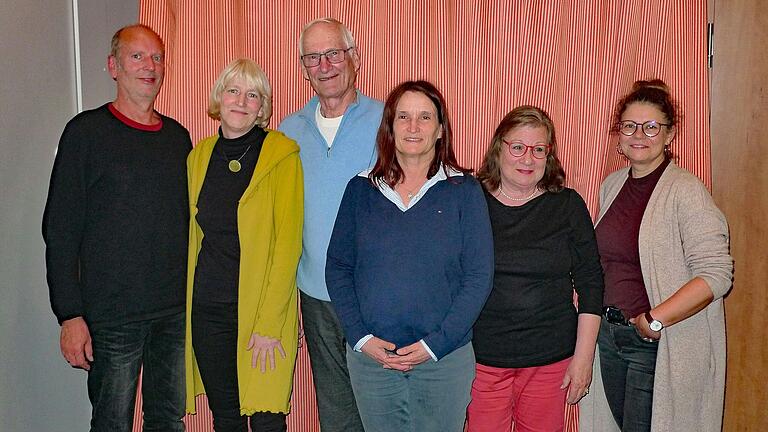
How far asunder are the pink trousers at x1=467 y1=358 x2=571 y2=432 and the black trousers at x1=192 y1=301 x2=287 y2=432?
667 mm

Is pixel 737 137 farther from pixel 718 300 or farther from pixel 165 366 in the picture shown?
pixel 165 366

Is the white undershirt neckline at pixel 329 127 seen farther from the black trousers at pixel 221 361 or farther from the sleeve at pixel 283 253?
the black trousers at pixel 221 361

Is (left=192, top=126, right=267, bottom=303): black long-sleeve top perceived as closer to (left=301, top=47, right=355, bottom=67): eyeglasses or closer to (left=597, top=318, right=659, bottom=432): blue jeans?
(left=301, top=47, right=355, bottom=67): eyeglasses

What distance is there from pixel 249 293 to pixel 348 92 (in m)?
0.77

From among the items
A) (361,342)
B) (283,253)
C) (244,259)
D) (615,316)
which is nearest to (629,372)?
(615,316)

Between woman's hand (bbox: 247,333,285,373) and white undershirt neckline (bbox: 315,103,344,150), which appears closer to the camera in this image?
woman's hand (bbox: 247,333,285,373)

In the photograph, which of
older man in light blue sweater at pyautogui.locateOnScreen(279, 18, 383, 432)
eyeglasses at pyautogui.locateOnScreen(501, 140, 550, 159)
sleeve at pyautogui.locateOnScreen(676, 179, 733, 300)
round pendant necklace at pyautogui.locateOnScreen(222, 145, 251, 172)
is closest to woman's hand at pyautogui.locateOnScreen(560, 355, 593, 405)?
sleeve at pyautogui.locateOnScreen(676, 179, 733, 300)

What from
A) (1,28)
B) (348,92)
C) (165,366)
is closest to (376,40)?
(348,92)

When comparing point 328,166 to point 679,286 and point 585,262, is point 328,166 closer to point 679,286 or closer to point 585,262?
point 585,262

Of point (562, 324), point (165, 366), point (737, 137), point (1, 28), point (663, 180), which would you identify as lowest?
point (165, 366)

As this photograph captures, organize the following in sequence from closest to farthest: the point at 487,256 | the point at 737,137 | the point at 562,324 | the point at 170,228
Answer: the point at 487,256, the point at 562,324, the point at 170,228, the point at 737,137

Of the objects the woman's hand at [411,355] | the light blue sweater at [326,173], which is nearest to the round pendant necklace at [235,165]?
the light blue sweater at [326,173]

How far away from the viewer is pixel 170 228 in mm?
2133

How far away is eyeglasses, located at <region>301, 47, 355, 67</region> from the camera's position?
217 centimetres
